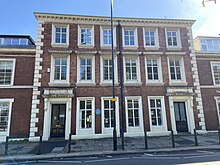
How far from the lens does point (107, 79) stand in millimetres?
14125

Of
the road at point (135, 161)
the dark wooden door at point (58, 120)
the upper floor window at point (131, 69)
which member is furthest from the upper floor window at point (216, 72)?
the dark wooden door at point (58, 120)

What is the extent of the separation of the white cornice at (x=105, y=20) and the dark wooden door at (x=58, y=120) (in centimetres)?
825

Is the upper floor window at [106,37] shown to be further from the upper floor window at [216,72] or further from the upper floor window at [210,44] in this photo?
the upper floor window at [210,44]

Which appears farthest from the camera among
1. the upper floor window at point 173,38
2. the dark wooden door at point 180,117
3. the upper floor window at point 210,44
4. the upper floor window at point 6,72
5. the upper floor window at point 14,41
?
the upper floor window at point 210,44

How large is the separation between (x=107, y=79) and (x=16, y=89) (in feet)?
26.2

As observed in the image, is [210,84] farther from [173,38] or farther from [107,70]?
[107,70]

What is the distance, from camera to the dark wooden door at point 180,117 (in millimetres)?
14070

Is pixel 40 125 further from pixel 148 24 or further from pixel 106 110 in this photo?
pixel 148 24

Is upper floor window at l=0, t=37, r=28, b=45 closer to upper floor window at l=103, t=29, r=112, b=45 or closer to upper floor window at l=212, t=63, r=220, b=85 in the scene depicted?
upper floor window at l=103, t=29, r=112, b=45

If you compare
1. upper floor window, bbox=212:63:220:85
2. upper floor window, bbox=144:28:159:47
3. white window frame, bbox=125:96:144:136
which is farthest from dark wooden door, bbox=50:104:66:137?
upper floor window, bbox=212:63:220:85

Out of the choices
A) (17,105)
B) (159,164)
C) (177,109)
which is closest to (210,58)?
(177,109)

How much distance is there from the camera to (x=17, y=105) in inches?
503

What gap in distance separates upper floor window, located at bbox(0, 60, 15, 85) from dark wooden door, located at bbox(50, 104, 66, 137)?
14.8ft

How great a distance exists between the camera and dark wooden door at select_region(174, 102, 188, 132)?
14070mm
